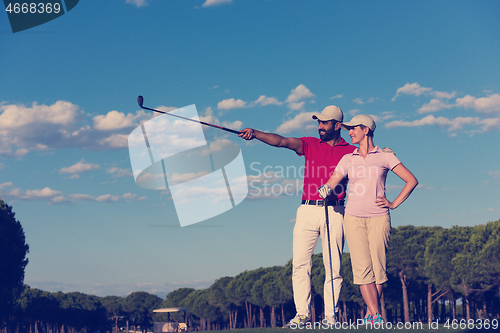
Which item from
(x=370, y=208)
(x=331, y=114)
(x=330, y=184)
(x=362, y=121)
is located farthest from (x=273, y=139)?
(x=370, y=208)

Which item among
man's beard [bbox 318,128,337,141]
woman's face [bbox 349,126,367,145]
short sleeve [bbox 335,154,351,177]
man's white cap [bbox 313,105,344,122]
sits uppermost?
man's white cap [bbox 313,105,344,122]

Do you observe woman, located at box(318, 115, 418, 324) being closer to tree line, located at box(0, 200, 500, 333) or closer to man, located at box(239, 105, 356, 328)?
man, located at box(239, 105, 356, 328)

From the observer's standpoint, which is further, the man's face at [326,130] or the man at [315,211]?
the man's face at [326,130]

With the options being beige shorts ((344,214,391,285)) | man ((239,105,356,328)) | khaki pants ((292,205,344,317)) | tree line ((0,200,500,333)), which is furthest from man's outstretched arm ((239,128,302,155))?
tree line ((0,200,500,333))

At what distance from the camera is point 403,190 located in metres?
7.83

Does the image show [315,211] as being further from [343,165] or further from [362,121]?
[362,121]

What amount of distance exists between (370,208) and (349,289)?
1939 inches

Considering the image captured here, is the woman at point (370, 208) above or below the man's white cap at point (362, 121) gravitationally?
below

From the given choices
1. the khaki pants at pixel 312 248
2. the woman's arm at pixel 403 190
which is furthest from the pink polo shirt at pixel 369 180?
the khaki pants at pixel 312 248

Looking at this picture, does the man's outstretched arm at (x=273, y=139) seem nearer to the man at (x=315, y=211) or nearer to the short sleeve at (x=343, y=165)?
the man at (x=315, y=211)

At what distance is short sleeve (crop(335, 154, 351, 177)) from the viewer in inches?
320

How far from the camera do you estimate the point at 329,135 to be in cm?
873

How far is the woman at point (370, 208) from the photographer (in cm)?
781

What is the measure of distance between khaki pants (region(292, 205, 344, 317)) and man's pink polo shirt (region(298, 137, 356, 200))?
254mm
